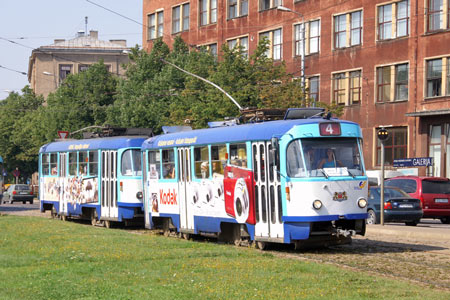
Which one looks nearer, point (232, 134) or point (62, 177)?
point (232, 134)

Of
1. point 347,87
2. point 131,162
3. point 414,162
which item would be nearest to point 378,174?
point 414,162

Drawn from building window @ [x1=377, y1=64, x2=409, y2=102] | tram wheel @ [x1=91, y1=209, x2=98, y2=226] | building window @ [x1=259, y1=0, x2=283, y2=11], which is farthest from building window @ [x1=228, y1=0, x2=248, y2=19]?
tram wheel @ [x1=91, y1=209, x2=98, y2=226]

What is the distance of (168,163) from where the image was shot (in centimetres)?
2355

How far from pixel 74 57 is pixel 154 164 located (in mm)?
92374

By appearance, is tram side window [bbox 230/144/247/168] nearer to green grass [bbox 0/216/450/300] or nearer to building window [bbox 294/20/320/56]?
green grass [bbox 0/216/450/300]

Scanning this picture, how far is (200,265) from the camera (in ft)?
47.3

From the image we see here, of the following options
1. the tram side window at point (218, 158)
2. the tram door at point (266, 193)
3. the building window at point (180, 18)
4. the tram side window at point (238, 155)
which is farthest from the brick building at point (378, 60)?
the tram door at point (266, 193)

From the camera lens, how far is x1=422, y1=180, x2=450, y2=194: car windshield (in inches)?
1287

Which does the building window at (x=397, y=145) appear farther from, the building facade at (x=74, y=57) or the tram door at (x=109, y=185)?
the building facade at (x=74, y=57)

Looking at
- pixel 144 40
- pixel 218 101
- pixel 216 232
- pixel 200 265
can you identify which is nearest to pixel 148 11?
pixel 144 40

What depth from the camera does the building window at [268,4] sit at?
58.6 m

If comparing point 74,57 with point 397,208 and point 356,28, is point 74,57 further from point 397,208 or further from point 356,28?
point 397,208

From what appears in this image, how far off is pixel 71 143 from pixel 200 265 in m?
18.6

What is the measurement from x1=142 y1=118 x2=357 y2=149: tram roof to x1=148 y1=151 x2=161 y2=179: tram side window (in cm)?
25
